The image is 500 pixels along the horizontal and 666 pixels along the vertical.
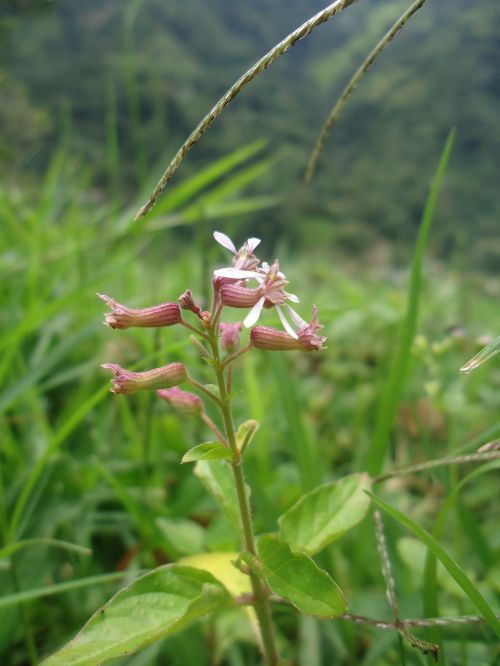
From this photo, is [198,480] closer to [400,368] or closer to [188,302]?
[400,368]

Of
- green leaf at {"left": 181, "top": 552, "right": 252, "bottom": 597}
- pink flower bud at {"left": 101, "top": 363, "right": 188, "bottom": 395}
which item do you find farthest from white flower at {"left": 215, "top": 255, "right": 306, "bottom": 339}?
green leaf at {"left": 181, "top": 552, "right": 252, "bottom": 597}

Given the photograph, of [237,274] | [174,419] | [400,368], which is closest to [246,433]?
[237,274]

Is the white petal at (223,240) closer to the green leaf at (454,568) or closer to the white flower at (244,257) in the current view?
the white flower at (244,257)

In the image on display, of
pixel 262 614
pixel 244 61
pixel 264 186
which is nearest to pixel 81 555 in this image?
pixel 262 614

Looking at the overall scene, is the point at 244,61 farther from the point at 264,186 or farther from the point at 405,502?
the point at 405,502

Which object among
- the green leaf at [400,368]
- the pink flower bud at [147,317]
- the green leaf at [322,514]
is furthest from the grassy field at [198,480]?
the pink flower bud at [147,317]

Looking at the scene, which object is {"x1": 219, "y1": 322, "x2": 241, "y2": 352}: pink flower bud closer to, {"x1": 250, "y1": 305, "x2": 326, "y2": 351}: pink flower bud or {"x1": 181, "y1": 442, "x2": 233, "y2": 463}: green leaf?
{"x1": 250, "y1": 305, "x2": 326, "y2": 351}: pink flower bud
